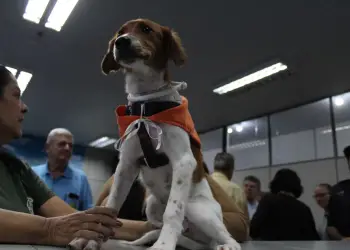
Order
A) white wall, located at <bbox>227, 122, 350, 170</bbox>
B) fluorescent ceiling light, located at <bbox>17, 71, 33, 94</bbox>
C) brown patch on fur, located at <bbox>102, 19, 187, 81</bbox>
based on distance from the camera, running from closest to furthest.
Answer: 1. brown patch on fur, located at <bbox>102, 19, 187, 81</bbox>
2. fluorescent ceiling light, located at <bbox>17, 71, 33, 94</bbox>
3. white wall, located at <bbox>227, 122, 350, 170</bbox>

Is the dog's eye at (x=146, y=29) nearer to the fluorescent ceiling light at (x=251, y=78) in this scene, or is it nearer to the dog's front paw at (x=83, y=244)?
the dog's front paw at (x=83, y=244)

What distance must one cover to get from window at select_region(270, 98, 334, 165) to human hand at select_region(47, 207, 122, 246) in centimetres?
595

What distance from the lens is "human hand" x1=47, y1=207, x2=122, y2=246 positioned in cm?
115

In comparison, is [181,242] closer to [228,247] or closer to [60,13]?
[228,247]

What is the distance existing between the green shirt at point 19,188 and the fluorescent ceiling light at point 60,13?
112 inches

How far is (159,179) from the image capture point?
130cm

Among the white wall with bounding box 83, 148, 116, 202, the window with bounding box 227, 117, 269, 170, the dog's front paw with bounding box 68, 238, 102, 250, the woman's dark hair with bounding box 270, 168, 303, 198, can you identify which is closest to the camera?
the dog's front paw with bounding box 68, 238, 102, 250

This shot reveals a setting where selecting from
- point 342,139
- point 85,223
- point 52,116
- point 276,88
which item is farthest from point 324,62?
point 52,116

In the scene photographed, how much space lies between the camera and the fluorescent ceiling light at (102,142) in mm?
10594

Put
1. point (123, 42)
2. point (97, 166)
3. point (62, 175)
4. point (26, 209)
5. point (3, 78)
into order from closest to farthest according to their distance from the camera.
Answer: point (123, 42) → point (26, 209) → point (3, 78) → point (62, 175) → point (97, 166)

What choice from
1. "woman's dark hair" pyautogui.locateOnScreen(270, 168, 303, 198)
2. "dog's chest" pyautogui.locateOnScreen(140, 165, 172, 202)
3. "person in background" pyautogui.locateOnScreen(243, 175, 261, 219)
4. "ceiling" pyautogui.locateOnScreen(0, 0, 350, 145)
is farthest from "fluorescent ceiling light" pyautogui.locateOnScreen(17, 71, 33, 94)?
"dog's chest" pyautogui.locateOnScreen(140, 165, 172, 202)

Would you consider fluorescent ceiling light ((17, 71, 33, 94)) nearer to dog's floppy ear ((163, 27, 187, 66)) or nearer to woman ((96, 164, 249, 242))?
woman ((96, 164, 249, 242))

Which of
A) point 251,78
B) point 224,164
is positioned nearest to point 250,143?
point 251,78

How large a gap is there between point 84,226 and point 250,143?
7.22 meters
